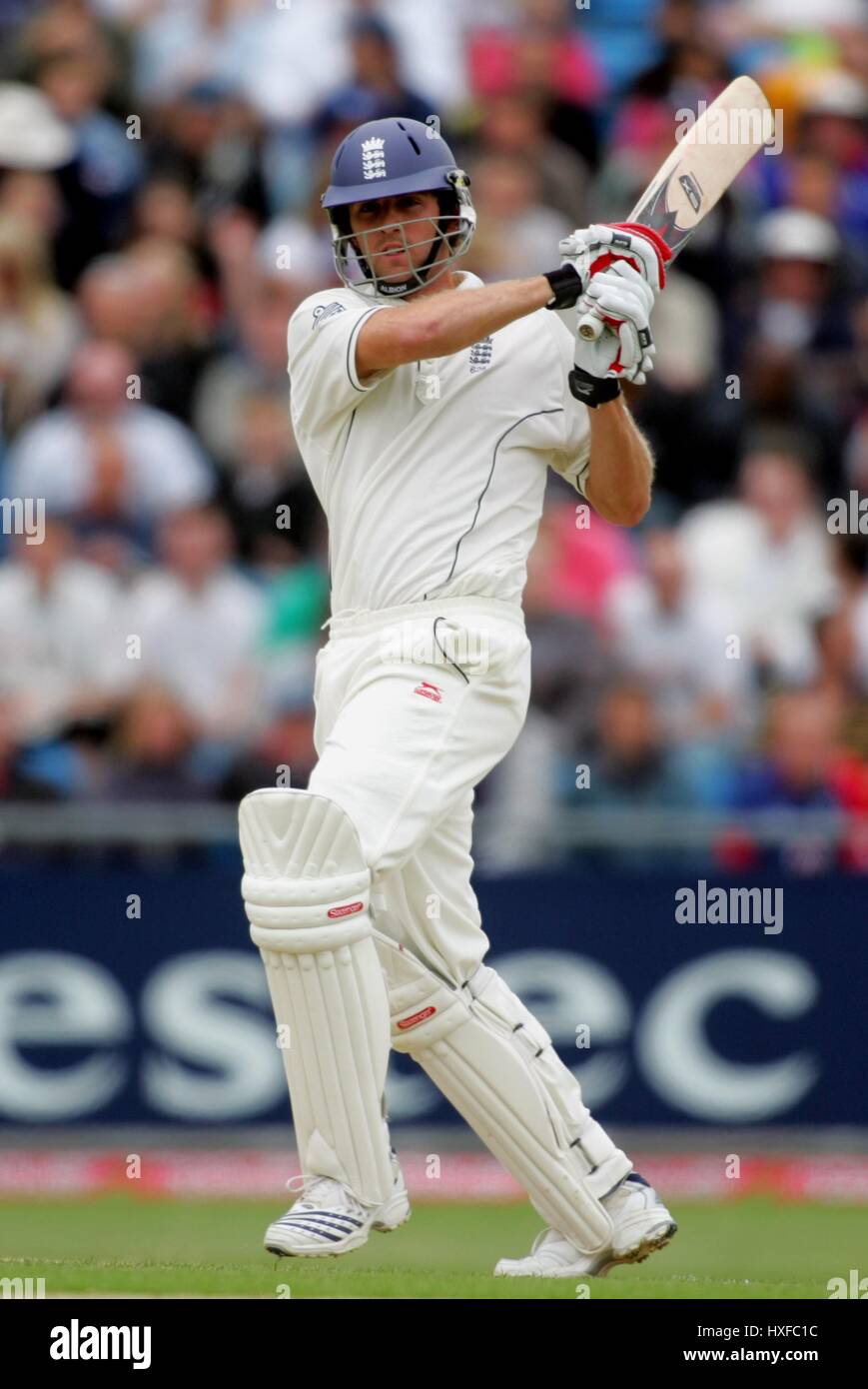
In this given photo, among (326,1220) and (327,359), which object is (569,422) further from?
(326,1220)

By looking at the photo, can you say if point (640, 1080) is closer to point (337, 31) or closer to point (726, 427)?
point (726, 427)

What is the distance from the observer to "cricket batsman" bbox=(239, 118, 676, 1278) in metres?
4.91

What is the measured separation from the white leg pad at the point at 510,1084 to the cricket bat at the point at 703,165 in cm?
175

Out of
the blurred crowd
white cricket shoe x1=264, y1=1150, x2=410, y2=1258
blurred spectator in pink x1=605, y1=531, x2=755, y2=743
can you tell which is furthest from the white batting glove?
blurred spectator in pink x1=605, y1=531, x2=755, y2=743

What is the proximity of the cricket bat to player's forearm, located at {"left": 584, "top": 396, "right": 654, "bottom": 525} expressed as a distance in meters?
0.46

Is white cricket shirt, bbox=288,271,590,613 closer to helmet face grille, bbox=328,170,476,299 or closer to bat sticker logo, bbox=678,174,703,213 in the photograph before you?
helmet face grille, bbox=328,170,476,299

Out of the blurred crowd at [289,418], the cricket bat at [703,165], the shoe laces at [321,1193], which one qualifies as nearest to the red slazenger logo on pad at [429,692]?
the shoe laces at [321,1193]

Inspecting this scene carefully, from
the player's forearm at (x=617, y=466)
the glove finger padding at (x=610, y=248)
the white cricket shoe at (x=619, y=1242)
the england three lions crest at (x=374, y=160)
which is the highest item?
the england three lions crest at (x=374, y=160)

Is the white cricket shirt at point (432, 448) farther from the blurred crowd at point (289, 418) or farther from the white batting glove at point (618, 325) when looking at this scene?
the blurred crowd at point (289, 418)

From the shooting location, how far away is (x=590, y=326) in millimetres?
5039

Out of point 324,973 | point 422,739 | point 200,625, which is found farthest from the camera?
point 200,625

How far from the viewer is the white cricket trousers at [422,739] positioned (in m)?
4.95

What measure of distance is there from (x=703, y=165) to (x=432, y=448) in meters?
1.01

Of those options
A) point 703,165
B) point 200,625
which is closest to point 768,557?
point 200,625
